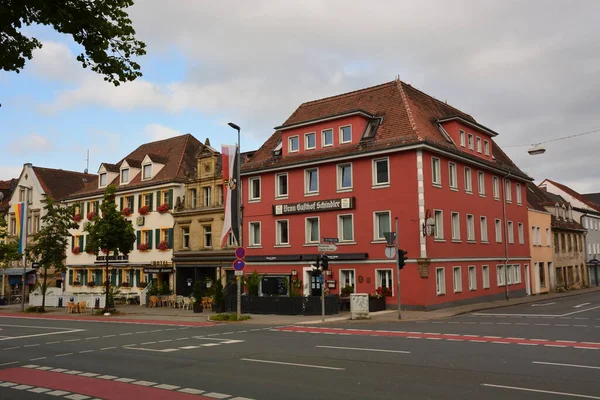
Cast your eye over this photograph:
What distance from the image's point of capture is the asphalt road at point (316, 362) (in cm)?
992

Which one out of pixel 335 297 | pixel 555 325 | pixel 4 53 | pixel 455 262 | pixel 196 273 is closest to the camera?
pixel 4 53

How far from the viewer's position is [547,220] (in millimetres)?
47875

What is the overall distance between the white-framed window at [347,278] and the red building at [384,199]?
8 cm

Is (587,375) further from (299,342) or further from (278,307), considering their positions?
(278,307)

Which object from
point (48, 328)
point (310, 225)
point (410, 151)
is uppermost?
point (410, 151)

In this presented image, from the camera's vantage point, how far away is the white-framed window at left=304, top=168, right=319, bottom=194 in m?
34.4

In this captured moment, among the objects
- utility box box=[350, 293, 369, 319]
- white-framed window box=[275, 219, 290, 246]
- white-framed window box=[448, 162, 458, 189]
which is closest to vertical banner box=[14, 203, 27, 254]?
white-framed window box=[275, 219, 290, 246]

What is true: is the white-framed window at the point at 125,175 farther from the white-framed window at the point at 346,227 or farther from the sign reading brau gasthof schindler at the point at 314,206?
the white-framed window at the point at 346,227

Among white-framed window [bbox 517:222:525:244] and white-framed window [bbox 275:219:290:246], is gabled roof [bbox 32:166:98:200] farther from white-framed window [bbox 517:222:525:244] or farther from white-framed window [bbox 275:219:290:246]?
white-framed window [bbox 517:222:525:244]

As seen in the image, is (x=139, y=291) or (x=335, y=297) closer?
(x=335, y=297)

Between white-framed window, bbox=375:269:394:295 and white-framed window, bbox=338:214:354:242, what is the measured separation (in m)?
2.66

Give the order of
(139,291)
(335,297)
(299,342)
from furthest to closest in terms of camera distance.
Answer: (139,291) < (335,297) < (299,342)

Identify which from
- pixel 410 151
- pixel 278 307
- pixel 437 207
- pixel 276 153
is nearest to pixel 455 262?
pixel 437 207

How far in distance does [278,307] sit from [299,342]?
1165cm
